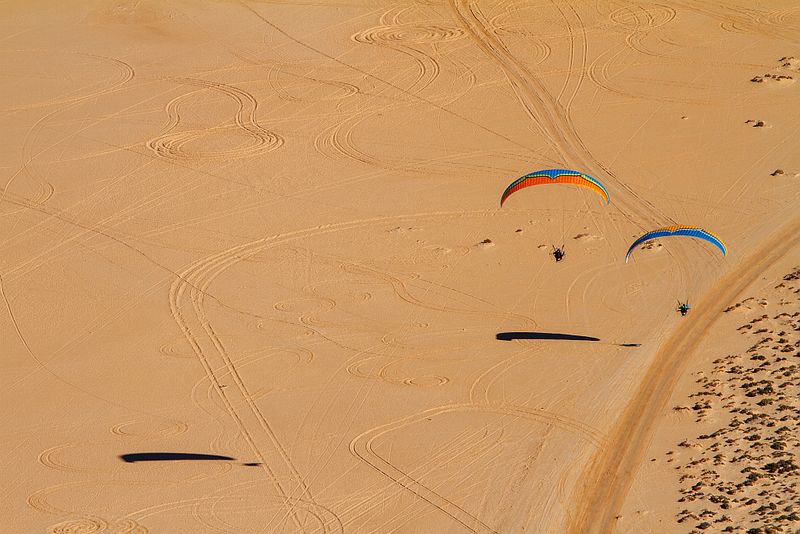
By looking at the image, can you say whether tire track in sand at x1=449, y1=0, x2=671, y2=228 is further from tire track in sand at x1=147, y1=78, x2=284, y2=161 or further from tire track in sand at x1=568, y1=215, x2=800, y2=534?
tire track in sand at x1=147, y1=78, x2=284, y2=161

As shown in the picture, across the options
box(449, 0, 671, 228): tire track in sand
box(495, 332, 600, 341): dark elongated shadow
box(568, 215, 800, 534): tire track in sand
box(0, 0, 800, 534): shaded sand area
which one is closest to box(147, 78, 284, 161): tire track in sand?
box(0, 0, 800, 534): shaded sand area

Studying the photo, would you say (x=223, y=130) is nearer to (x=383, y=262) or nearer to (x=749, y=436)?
(x=383, y=262)

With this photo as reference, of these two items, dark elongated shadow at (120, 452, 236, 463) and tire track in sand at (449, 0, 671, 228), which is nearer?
dark elongated shadow at (120, 452, 236, 463)

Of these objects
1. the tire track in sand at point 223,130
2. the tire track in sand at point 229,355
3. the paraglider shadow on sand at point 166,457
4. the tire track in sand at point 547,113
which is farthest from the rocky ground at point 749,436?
the tire track in sand at point 223,130

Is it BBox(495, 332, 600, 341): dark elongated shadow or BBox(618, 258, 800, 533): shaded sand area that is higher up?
BBox(618, 258, 800, 533): shaded sand area

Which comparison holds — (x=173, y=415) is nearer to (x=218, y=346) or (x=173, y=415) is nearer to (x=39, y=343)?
(x=218, y=346)

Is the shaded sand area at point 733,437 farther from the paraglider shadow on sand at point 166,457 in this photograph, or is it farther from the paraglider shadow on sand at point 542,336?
the paraglider shadow on sand at point 166,457
